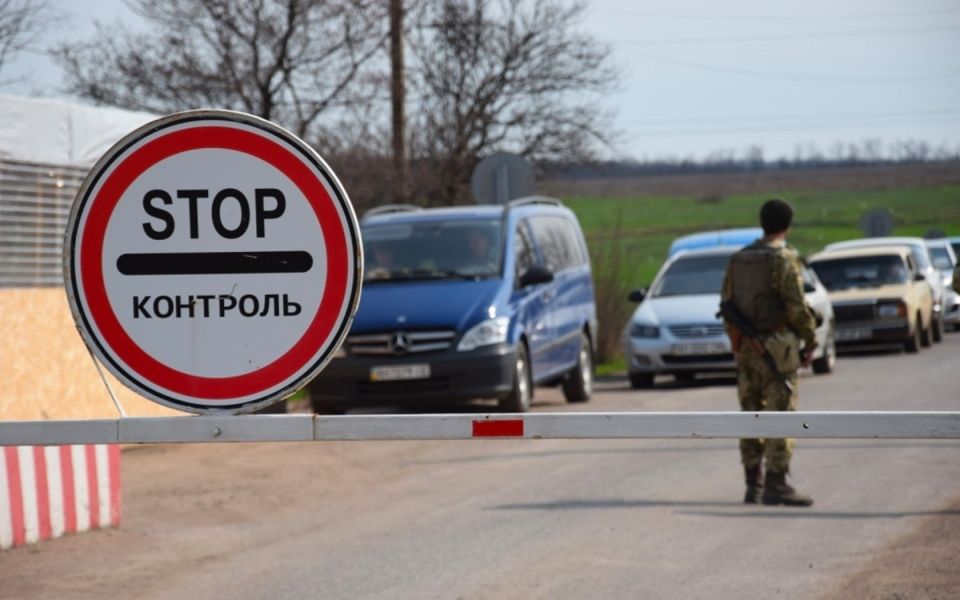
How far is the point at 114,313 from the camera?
3.71 metres

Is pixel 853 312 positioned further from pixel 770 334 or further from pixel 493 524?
pixel 493 524

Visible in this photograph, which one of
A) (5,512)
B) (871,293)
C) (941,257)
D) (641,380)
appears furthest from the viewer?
(941,257)

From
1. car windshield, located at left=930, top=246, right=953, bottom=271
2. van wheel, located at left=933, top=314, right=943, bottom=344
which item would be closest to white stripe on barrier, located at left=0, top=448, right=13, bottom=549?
van wheel, located at left=933, top=314, right=943, bottom=344

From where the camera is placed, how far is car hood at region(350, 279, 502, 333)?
46.5 feet

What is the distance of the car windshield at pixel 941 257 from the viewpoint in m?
35.1

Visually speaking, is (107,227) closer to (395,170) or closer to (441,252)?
(441,252)

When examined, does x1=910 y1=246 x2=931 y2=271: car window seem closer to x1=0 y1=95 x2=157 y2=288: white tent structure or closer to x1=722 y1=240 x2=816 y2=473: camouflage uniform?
x1=0 y1=95 x2=157 y2=288: white tent structure

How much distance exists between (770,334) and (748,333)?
0.13 meters

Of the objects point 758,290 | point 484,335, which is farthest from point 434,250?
point 758,290

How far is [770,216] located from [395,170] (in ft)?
44.5

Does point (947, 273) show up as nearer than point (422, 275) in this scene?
No

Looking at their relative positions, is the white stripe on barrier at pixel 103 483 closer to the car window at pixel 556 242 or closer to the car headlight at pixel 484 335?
the car headlight at pixel 484 335

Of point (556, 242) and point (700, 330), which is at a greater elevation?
point (556, 242)

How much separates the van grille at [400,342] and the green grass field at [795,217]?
48.4 meters
